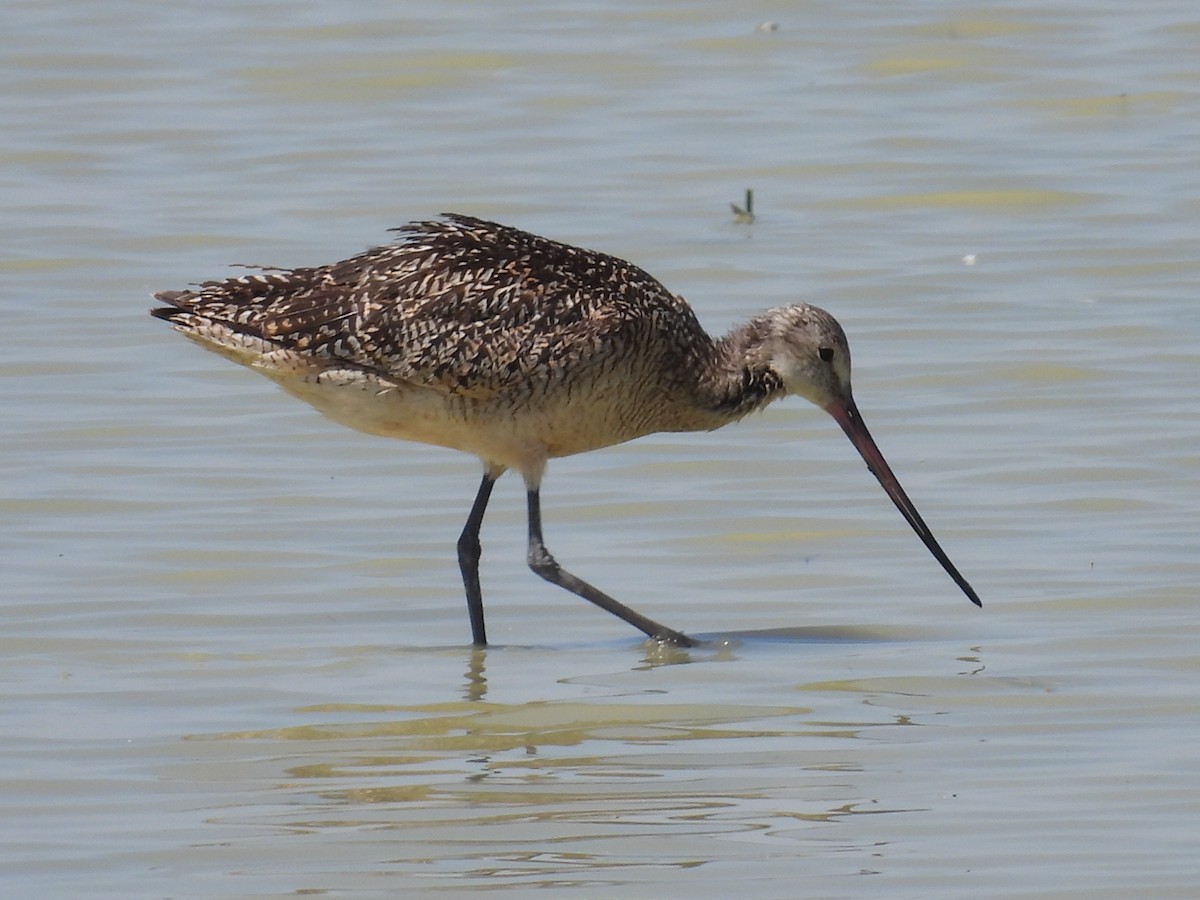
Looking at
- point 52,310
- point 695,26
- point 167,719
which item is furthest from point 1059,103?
point 167,719

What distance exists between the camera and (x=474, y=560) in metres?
7.78

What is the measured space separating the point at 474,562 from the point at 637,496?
123 centimetres

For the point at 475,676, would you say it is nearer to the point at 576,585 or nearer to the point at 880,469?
the point at 576,585

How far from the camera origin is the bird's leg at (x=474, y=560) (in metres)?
7.54

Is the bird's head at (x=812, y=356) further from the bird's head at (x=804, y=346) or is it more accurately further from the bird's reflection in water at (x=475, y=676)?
the bird's reflection in water at (x=475, y=676)

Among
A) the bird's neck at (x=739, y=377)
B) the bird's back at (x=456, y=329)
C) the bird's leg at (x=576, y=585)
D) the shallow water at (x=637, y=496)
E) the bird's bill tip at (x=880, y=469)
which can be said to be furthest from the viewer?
the bird's neck at (x=739, y=377)

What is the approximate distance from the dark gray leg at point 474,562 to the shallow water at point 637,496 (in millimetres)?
96

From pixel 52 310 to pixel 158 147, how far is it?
10.1 ft

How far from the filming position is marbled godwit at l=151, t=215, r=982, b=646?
24.6ft

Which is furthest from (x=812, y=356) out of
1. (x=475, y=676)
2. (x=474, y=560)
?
(x=475, y=676)

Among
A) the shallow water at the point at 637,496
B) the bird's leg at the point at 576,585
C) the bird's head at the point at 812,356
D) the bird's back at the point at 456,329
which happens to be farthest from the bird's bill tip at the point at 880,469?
the bird's leg at the point at 576,585

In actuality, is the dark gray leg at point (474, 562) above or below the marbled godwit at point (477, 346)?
below

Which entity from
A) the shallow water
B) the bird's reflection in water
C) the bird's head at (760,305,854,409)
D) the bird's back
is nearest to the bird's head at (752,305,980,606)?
the bird's head at (760,305,854,409)

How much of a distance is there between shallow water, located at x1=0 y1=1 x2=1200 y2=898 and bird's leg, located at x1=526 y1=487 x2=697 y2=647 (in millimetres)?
76
